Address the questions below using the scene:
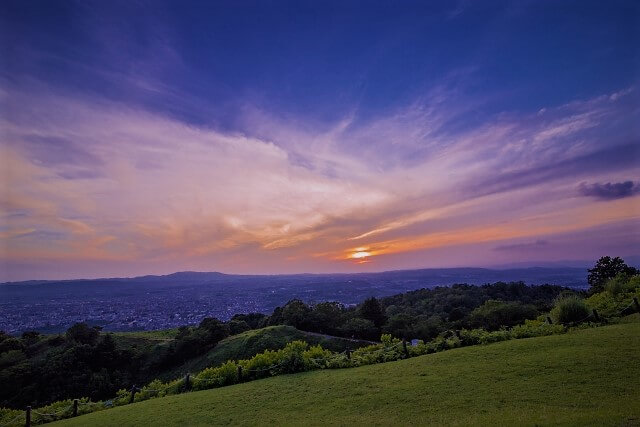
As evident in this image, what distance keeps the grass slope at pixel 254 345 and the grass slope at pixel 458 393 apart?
21.2 m

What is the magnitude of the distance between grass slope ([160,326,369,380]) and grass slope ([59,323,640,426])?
2122 cm

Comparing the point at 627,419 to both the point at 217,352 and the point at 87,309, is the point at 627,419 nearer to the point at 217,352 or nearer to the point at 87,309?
the point at 217,352

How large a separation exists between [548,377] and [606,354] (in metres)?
2.67

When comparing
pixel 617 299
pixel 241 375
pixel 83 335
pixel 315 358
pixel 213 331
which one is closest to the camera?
pixel 241 375

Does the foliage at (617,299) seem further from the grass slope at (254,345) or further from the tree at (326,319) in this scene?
the tree at (326,319)

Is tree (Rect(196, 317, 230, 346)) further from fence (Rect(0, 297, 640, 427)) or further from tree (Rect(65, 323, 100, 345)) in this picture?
fence (Rect(0, 297, 640, 427))

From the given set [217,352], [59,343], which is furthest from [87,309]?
[217,352]

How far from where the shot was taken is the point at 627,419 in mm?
6742

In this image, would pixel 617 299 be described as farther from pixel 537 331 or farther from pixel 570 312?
pixel 537 331

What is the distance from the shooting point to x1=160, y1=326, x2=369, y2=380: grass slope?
36.4 meters

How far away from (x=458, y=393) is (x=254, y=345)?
29.9 meters

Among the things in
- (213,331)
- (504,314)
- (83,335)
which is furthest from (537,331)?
(83,335)

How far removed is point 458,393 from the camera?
32.6ft

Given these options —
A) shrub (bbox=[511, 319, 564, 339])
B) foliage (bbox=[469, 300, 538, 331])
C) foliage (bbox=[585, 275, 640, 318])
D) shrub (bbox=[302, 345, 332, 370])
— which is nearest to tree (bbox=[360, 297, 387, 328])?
foliage (bbox=[469, 300, 538, 331])
